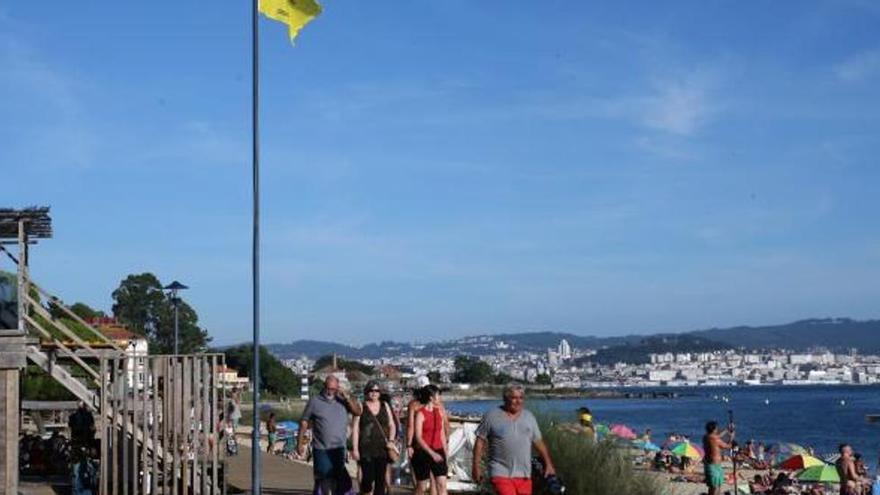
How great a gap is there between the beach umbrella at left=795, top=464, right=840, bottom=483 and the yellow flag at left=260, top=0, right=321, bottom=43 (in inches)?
742

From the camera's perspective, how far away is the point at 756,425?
9606 cm

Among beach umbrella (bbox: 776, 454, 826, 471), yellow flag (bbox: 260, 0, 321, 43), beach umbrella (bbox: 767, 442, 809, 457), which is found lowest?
beach umbrella (bbox: 767, 442, 809, 457)

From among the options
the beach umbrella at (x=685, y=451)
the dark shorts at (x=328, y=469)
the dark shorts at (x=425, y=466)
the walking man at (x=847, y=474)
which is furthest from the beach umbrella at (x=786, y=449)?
the dark shorts at (x=328, y=469)

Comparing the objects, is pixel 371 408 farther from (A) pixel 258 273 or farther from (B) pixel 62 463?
(B) pixel 62 463

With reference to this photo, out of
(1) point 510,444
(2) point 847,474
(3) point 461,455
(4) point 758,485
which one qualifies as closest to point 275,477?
(3) point 461,455

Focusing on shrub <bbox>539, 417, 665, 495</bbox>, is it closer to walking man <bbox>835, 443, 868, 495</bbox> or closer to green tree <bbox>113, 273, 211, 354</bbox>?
walking man <bbox>835, 443, 868, 495</bbox>

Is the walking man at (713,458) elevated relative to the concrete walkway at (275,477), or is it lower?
elevated

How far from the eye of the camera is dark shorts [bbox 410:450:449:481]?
518 inches

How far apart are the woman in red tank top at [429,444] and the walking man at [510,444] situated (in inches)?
68.8

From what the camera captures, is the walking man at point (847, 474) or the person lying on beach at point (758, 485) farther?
the person lying on beach at point (758, 485)

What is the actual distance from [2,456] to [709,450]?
9488mm

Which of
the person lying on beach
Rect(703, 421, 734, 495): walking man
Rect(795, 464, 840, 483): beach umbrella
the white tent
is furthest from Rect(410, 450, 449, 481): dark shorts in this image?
Rect(795, 464, 840, 483): beach umbrella

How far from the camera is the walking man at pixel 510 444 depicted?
36.5ft

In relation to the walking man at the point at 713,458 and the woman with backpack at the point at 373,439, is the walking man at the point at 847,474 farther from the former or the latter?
the woman with backpack at the point at 373,439
